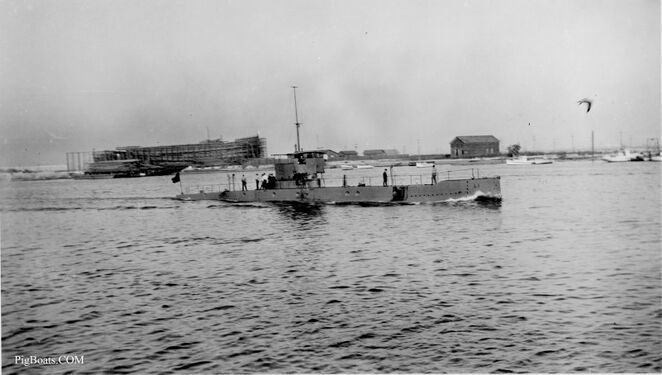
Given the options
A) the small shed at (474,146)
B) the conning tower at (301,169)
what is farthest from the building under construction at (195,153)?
the conning tower at (301,169)

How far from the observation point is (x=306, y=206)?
48.3 metres

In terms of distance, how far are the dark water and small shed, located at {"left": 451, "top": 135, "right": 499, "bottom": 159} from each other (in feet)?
312

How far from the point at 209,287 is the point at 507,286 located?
10291 millimetres

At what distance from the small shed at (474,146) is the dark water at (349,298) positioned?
312ft

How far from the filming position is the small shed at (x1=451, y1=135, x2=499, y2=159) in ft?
418

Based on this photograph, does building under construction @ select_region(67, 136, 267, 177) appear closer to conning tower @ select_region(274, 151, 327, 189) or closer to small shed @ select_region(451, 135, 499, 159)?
small shed @ select_region(451, 135, 499, 159)

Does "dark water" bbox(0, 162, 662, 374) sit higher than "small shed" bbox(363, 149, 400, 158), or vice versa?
"small shed" bbox(363, 149, 400, 158)

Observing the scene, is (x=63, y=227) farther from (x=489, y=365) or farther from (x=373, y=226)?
(x=489, y=365)

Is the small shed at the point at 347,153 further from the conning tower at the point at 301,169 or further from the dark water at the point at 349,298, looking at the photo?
the dark water at the point at 349,298

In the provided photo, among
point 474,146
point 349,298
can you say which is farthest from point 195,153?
point 349,298

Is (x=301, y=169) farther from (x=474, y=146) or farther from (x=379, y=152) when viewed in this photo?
(x=379, y=152)

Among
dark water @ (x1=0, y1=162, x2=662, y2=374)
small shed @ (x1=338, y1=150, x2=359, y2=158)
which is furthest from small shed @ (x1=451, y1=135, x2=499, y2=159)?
dark water @ (x1=0, y1=162, x2=662, y2=374)

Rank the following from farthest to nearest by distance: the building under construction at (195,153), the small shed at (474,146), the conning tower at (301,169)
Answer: the building under construction at (195,153)
the small shed at (474,146)
the conning tower at (301,169)

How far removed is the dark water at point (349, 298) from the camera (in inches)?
487
